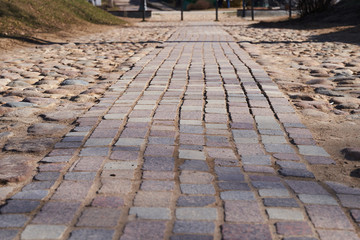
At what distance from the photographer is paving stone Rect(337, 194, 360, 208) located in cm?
209

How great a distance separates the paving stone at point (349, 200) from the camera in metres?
2.09

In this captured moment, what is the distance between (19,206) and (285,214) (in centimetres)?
115

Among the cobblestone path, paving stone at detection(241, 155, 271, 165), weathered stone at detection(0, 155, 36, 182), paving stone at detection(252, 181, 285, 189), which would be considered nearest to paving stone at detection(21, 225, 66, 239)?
the cobblestone path

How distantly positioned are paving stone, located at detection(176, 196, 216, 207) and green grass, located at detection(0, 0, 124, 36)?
8.67 meters

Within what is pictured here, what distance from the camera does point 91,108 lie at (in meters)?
3.91

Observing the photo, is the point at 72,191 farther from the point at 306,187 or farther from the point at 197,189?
the point at 306,187

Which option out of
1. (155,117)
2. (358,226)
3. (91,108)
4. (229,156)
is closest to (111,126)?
(155,117)

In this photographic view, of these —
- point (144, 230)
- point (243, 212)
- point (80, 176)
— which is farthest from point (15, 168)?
point (243, 212)

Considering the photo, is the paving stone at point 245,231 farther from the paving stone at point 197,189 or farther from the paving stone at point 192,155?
the paving stone at point 192,155

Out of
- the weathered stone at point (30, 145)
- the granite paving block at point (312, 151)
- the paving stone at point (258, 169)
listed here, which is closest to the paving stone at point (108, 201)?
the paving stone at point (258, 169)

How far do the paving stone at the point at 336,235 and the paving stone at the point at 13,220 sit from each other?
119cm

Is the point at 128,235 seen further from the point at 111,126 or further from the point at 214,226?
the point at 111,126

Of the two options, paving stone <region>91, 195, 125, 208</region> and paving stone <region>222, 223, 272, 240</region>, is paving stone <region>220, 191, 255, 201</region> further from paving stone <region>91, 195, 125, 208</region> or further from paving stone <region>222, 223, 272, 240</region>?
paving stone <region>91, 195, 125, 208</region>

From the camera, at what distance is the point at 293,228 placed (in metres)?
1.84
